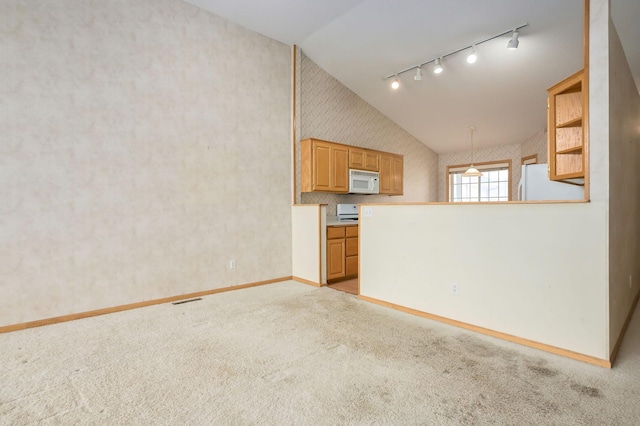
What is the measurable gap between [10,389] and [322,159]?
13.3 feet

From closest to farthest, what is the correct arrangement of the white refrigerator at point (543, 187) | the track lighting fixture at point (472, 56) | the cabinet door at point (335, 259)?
the white refrigerator at point (543, 187) < the track lighting fixture at point (472, 56) < the cabinet door at point (335, 259)

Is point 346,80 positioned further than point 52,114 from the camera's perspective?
Yes

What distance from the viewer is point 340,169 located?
5.36m

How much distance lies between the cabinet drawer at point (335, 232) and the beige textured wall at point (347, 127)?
0.82 meters

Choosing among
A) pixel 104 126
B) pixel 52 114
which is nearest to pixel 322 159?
pixel 104 126

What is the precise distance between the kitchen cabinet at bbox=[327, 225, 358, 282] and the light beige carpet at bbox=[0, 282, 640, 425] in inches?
60.8

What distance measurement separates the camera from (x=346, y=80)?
5641mm

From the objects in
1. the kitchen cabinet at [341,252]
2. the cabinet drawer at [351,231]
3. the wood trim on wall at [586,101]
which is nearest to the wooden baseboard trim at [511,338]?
the wood trim on wall at [586,101]

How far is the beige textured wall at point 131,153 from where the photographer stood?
9.71 feet

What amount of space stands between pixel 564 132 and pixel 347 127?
11.4 ft

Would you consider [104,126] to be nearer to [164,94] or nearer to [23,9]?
[164,94]

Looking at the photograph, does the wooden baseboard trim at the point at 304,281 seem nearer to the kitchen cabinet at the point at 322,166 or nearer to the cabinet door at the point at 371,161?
the kitchen cabinet at the point at 322,166

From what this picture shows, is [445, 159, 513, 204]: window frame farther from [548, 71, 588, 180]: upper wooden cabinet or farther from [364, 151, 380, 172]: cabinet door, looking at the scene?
[548, 71, 588, 180]: upper wooden cabinet

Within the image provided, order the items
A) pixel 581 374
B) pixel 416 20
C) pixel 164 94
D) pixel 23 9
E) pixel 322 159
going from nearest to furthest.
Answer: pixel 581 374
pixel 23 9
pixel 164 94
pixel 416 20
pixel 322 159
